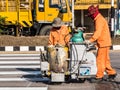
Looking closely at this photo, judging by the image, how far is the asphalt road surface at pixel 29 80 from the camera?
1085 cm

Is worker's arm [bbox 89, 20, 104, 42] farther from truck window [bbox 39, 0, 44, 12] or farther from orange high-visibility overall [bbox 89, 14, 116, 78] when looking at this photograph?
truck window [bbox 39, 0, 44, 12]

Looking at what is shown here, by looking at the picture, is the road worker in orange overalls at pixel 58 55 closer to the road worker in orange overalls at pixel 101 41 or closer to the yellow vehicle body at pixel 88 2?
the road worker in orange overalls at pixel 101 41

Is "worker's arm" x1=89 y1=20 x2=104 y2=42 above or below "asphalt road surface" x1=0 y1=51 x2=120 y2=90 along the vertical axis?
above

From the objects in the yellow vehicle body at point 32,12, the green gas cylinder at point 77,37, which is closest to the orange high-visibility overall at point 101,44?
the green gas cylinder at point 77,37

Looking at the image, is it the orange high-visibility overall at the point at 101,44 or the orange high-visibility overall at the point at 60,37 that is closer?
the orange high-visibility overall at the point at 101,44

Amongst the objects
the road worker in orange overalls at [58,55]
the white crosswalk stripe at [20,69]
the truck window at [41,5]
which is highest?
the truck window at [41,5]

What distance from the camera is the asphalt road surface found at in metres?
10.9

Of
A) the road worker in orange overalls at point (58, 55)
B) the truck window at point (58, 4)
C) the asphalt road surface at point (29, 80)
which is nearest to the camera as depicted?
the asphalt road surface at point (29, 80)

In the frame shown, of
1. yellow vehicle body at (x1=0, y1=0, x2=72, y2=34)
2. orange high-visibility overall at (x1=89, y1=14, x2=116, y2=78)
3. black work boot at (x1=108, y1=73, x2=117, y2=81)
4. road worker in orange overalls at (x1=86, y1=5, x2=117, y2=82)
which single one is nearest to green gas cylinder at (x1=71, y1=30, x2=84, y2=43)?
orange high-visibility overall at (x1=89, y1=14, x2=116, y2=78)

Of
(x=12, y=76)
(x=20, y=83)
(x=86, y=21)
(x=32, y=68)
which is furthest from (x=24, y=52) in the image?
(x=86, y=21)

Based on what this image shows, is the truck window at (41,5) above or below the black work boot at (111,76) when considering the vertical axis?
above

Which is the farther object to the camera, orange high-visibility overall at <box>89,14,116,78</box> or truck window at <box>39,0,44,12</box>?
truck window at <box>39,0,44,12</box>

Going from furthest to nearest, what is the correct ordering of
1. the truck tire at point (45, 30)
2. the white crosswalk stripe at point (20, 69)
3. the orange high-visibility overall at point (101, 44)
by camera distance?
1. the truck tire at point (45, 30)
2. the white crosswalk stripe at point (20, 69)
3. the orange high-visibility overall at point (101, 44)

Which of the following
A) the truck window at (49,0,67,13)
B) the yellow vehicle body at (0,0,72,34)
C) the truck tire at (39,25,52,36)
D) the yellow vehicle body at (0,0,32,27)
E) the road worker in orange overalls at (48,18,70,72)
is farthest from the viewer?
the yellow vehicle body at (0,0,32,27)
